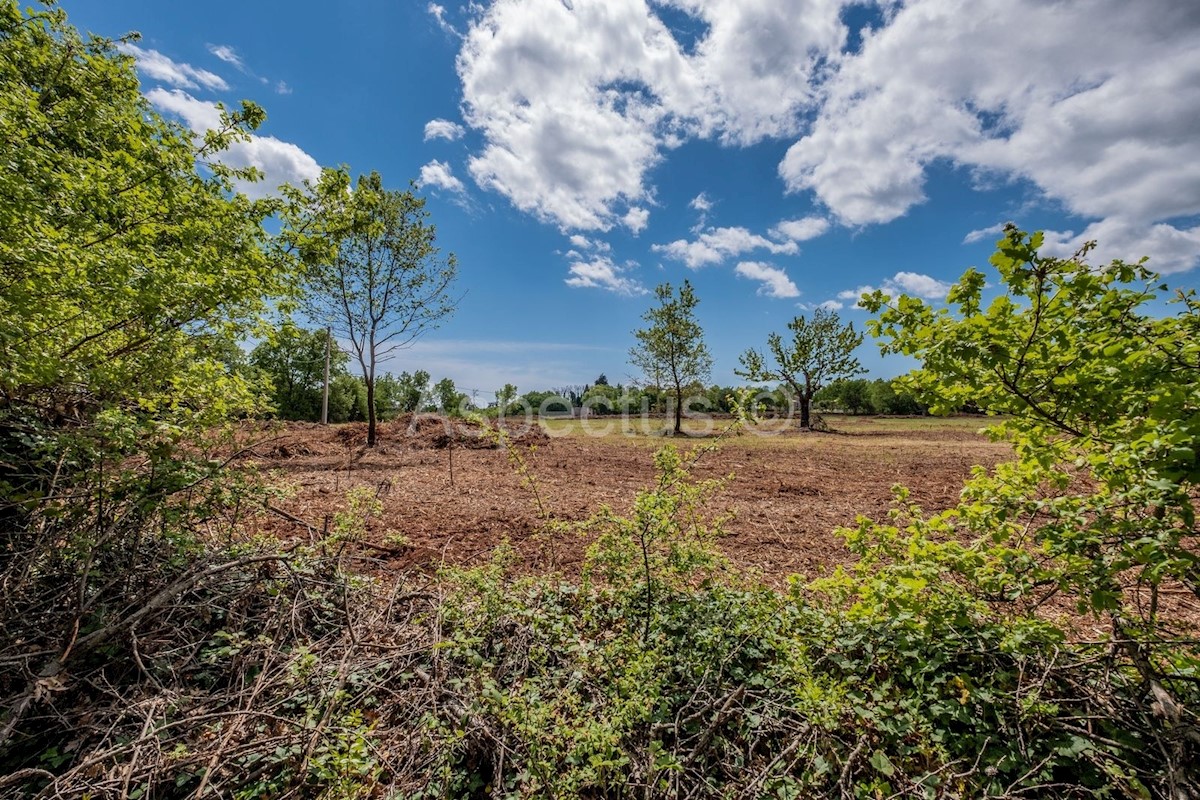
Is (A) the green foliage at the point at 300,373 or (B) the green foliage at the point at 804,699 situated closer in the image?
(B) the green foliage at the point at 804,699

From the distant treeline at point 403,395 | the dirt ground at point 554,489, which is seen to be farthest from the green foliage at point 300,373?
the dirt ground at point 554,489

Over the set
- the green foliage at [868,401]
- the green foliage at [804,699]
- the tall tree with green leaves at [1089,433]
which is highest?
the green foliage at [868,401]

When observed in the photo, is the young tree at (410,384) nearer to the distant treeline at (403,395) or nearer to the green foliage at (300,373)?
the distant treeline at (403,395)

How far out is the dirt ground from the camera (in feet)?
18.4

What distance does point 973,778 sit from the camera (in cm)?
239

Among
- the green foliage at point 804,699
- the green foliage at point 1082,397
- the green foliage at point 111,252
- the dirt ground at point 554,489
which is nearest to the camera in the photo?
the green foliage at point 1082,397

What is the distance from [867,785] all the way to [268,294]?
6092 mm

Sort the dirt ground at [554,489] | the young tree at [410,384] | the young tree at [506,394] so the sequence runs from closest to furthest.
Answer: the dirt ground at [554,489], the young tree at [506,394], the young tree at [410,384]

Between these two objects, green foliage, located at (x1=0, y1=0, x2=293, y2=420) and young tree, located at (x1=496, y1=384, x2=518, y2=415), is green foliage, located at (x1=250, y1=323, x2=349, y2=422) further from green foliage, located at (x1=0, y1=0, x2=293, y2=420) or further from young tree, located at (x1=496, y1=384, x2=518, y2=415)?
green foliage, located at (x1=0, y1=0, x2=293, y2=420)

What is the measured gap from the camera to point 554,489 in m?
9.47

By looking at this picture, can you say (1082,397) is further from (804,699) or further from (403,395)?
(403,395)

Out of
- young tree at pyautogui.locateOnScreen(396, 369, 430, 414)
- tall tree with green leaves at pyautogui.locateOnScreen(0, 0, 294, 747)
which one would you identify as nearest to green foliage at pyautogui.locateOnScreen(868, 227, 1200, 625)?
tall tree with green leaves at pyautogui.locateOnScreen(0, 0, 294, 747)

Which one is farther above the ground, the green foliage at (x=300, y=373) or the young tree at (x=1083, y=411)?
the green foliage at (x=300, y=373)

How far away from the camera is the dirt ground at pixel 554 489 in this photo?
561 centimetres
